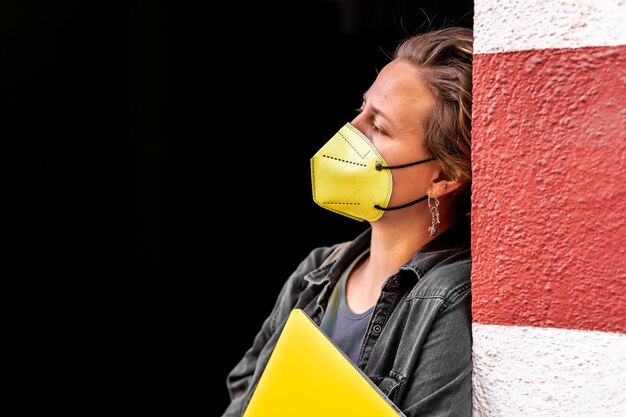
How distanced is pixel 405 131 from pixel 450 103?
4.8 inches

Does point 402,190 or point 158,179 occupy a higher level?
point 402,190

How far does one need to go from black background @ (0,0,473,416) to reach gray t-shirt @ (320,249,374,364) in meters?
2.01

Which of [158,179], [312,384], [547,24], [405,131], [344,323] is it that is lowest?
[158,179]

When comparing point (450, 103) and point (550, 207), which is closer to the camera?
point (550, 207)

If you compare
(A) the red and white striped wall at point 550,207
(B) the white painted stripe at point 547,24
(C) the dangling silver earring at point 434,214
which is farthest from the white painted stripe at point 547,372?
(C) the dangling silver earring at point 434,214

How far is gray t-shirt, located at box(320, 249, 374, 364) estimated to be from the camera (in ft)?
6.47

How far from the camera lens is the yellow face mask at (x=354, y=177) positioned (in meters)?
2.02

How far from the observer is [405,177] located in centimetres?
203

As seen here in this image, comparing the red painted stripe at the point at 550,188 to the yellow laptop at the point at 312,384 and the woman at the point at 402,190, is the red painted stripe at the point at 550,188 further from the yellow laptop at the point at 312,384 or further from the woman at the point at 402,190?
the woman at the point at 402,190

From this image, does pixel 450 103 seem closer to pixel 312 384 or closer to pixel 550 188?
pixel 550 188

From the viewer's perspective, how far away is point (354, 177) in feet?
6.67

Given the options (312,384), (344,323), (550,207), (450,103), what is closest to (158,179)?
(344,323)

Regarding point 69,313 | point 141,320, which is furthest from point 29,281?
point 141,320

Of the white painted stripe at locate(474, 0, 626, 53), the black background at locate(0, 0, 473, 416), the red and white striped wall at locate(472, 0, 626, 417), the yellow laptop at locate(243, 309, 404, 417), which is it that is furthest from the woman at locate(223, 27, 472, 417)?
the black background at locate(0, 0, 473, 416)
